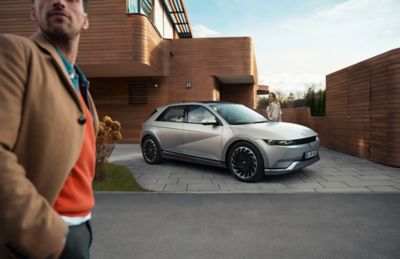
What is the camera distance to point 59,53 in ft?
4.05

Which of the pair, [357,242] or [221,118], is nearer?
[357,242]

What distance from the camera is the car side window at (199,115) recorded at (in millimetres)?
6824

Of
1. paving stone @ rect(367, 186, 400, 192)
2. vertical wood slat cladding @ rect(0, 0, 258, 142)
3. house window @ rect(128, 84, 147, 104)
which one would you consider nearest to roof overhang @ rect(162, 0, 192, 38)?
vertical wood slat cladding @ rect(0, 0, 258, 142)

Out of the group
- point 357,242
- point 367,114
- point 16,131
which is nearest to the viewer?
point 16,131

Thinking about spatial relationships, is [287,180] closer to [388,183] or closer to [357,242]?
[388,183]

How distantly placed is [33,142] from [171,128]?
657cm

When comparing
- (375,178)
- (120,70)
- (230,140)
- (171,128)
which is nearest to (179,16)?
(120,70)

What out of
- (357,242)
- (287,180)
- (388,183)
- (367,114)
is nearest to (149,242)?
(357,242)

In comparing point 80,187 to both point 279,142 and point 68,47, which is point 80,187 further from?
point 279,142

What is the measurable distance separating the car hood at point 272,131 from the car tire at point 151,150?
2.60m

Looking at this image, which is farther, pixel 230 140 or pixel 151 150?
pixel 151 150

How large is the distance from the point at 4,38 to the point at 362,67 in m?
9.69

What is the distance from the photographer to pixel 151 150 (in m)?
8.12

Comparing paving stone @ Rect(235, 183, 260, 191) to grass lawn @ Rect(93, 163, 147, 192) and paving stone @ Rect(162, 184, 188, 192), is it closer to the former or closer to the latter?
paving stone @ Rect(162, 184, 188, 192)
